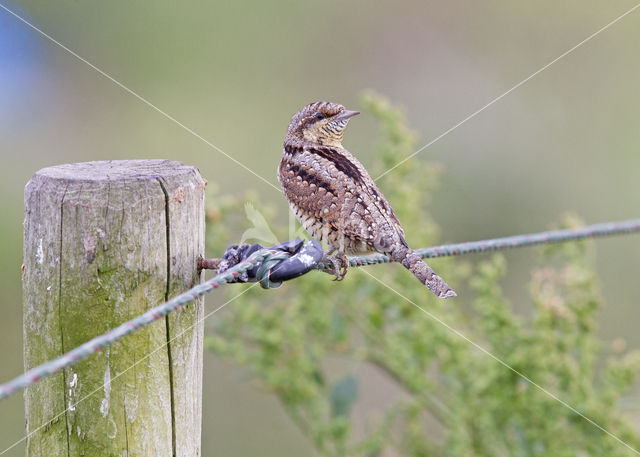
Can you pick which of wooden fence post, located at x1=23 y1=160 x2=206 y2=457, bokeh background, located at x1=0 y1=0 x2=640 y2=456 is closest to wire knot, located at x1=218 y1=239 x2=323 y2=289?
wooden fence post, located at x1=23 y1=160 x2=206 y2=457

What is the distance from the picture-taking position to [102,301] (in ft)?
6.34

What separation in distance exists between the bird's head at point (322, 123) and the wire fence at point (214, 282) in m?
0.53


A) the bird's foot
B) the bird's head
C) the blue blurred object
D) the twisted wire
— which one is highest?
the blue blurred object

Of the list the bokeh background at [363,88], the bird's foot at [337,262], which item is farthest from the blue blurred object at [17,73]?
the bird's foot at [337,262]

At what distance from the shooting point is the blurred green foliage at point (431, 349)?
12.1ft

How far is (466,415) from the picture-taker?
13.0ft

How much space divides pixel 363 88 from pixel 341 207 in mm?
5129

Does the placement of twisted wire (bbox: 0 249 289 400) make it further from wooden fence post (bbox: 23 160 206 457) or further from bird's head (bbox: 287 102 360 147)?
bird's head (bbox: 287 102 360 147)

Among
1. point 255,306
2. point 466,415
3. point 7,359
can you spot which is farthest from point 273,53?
point 466,415

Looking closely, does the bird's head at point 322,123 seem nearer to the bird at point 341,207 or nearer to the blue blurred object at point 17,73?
the bird at point 341,207

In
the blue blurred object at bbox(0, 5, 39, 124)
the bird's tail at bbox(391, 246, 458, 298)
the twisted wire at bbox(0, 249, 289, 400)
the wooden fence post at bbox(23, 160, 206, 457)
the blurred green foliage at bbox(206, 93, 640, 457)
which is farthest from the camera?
the blue blurred object at bbox(0, 5, 39, 124)

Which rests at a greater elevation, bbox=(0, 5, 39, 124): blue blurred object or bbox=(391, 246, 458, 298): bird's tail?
bbox=(0, 5, 39, 124): blue blurred object

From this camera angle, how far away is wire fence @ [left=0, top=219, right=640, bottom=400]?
5.30 ft

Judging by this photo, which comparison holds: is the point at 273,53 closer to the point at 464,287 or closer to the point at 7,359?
the point at 464,287
